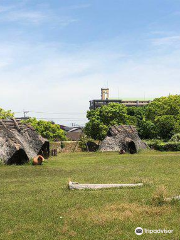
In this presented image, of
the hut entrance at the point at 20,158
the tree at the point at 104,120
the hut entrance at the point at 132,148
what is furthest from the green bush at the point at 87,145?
the hut entrance at the point at 20,158

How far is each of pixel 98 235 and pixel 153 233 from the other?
58.6 inches

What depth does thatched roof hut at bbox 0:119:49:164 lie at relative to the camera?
26812 mm

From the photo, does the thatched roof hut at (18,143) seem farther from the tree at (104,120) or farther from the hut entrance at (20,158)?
the tree at (104,120)

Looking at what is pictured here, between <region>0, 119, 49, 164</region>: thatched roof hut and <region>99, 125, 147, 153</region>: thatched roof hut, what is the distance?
10723 mm

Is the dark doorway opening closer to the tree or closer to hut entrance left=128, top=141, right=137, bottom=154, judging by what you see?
hut entrance left=128, top=141, right=137, bottom=154

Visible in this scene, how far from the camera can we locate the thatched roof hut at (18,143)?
88.0 feet

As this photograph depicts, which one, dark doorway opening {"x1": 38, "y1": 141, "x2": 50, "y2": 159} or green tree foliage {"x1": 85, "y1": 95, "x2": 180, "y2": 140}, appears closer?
A: dark doorway opening {"x1": 38, "y1": 141, "x2": 50, "y2": 159}

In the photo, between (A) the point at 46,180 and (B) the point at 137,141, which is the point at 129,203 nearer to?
(A) the point at 46,180

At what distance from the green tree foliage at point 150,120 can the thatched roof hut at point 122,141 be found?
43.0 feet

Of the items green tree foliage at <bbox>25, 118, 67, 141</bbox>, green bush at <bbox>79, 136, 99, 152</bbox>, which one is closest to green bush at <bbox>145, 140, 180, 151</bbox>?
green bush at <bbox>79, 136, 99, 152</bbox>

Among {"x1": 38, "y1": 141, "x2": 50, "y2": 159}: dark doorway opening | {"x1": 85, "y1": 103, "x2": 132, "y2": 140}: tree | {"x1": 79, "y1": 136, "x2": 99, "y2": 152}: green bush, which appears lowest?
{"x1": 79, "y1": 136, "x2": 99, "y2": 152}: green bush

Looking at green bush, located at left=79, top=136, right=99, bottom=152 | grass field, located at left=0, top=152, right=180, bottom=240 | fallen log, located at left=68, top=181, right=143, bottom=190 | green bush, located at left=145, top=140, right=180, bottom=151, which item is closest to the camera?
grass field, located at left=0, top=152, right=180, bottom=240

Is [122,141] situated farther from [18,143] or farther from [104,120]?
[18,143]

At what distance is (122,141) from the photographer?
4247 cm
